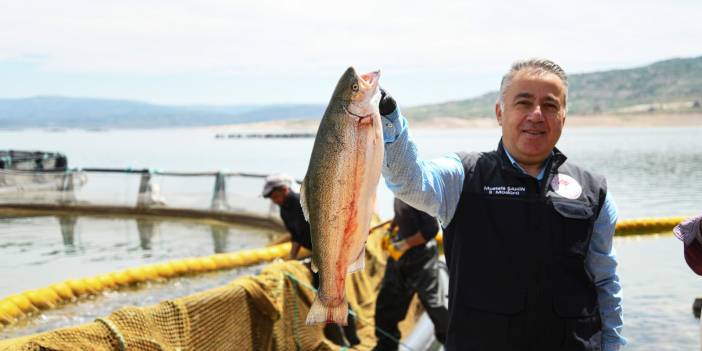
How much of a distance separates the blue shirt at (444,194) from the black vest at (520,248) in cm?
6

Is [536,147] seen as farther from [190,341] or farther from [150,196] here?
[150,196]

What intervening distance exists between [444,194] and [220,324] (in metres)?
2.52

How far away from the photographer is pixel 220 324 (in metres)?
4.96

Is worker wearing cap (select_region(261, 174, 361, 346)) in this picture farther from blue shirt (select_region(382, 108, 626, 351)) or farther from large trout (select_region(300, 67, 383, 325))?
large trout (select_region(300, 67, 383, 325))

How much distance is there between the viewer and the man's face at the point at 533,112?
294 cm

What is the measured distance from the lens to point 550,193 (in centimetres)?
302

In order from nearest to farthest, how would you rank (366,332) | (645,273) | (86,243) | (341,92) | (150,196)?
(341,92) → (366,332) → (645,273) → (86,243) → (150,196)

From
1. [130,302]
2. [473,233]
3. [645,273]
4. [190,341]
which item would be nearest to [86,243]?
[130,302]

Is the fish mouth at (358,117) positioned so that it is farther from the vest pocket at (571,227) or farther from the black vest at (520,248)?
the vest pocket at (571,227)

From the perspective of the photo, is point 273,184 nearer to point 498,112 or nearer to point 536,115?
point 498,112

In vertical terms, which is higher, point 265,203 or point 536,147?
point 536,147

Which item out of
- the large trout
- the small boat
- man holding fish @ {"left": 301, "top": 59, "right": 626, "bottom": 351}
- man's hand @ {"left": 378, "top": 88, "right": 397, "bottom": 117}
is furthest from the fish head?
the small boat

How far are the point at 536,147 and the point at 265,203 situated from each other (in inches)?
583

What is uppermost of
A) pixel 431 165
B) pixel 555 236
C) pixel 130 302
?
pixel 431 165
